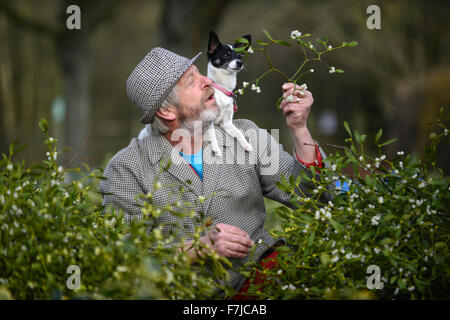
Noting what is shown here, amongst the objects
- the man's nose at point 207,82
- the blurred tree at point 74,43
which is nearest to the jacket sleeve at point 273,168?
the man's nose at point 207,82

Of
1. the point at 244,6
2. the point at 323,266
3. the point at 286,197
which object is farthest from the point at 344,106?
the point at 323,266

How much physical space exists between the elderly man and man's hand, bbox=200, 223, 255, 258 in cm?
12

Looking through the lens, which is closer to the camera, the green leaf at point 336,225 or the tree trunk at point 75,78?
the green leaf at point 336,225

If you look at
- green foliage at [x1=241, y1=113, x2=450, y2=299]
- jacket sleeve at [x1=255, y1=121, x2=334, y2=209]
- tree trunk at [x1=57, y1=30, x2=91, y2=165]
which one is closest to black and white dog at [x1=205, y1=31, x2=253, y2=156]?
jacket sleeve at [x1=255, y1=121, x2=334, y2=209]

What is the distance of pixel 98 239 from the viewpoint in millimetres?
1908

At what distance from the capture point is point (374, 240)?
193cm

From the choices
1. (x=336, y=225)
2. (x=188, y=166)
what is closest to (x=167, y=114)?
(x=188, y=166)

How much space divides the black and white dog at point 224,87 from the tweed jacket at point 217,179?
4 centimetres

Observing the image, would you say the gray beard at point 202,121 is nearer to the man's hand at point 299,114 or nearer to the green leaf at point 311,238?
the man's hand at point 299,114

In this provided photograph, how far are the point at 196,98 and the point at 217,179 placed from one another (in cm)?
39

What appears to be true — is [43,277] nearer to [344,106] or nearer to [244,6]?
[244,6]

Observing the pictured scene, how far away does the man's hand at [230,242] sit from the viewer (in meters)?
2.24

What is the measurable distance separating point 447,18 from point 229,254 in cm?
854
